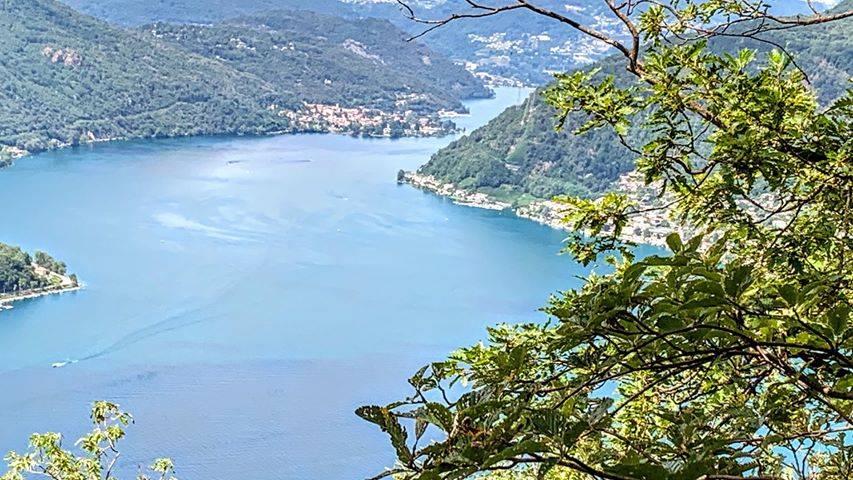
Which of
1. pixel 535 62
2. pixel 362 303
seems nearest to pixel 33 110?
pixel 362 303

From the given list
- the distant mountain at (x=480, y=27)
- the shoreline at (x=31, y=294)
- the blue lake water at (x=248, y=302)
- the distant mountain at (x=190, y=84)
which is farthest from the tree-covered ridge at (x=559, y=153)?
the distant mountain at (x=480, y=27)

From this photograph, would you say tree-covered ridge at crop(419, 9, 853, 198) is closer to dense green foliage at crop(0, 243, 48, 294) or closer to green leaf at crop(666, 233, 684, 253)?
dense green foliage at crop(0, 243, 48, 294)

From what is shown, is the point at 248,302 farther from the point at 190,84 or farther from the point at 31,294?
the point at 190,84

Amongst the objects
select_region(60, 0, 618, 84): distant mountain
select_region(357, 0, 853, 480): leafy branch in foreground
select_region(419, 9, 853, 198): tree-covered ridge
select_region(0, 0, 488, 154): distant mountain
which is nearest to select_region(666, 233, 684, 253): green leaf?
select_region(357, 0, 853, 480): leafy branch in foreground

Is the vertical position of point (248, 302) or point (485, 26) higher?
point (485, 26)

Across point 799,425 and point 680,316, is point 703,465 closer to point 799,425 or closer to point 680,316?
point 680,316

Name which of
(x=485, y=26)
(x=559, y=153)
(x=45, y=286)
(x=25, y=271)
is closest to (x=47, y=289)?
(x=45, y=286)

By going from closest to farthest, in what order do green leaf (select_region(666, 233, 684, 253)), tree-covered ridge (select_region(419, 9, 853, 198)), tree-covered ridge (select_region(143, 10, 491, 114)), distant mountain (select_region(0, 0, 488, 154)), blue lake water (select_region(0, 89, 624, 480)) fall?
green leaf (select_region(666, 233, 684, 253)) < blue lake water (select_region(0, 89, 624, 480)) < tree-covered ridge (select_region(419, 9, 853, 198)) < distant mountain (select_region(0, 0, 488, 154)) < tree-covered ridge (select_region(143, 10, 491, 114))
